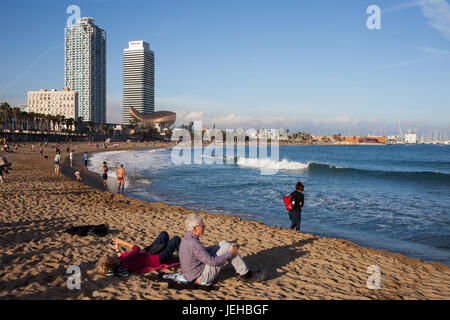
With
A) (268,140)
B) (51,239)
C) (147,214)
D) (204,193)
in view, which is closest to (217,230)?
(147,214)

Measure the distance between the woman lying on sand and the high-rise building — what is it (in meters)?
182

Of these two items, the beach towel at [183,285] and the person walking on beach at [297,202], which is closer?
the beach towel at [183,285]

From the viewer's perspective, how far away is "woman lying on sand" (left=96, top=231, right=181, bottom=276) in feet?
15.8

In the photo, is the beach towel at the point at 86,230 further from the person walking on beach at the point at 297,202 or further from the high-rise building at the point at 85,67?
the high-rise building at the point at 85,67

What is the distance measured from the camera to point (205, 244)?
23.6 feet

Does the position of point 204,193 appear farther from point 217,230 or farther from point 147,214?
point 217,230

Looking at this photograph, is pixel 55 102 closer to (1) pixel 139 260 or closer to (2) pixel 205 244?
(2) pixel 205 244

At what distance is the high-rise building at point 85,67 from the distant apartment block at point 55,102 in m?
23.0

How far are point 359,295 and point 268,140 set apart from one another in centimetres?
18726

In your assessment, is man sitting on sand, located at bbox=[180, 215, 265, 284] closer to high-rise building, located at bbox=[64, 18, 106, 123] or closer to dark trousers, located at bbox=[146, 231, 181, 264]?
dark trousers, located at bbox=[146, 231, 181, 264]

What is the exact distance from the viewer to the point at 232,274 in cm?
527

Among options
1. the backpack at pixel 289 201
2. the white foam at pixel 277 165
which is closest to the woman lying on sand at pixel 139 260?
the backpack at pixel 289 201

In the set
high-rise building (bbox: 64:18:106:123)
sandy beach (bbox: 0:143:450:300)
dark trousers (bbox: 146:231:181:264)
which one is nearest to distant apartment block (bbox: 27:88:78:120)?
high-rise building (bbox: 64:18:106:123)

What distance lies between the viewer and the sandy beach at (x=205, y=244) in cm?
445
